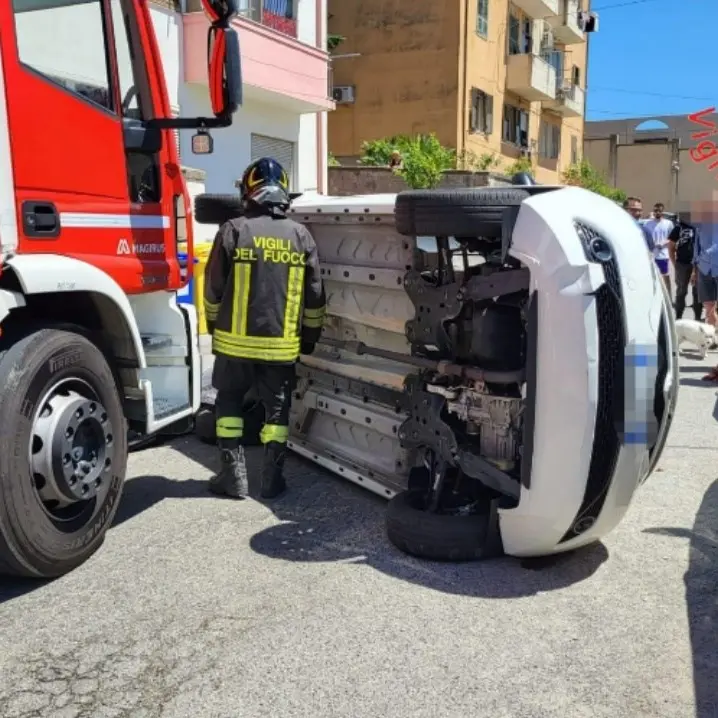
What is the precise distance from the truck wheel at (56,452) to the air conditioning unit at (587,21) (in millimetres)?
40162

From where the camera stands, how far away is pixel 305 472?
5.05m

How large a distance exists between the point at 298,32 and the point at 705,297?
11575mm

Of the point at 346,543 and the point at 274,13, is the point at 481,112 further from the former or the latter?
the point at 346,543

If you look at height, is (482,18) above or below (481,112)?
above

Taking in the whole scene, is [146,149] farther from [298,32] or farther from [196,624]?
[298,32]

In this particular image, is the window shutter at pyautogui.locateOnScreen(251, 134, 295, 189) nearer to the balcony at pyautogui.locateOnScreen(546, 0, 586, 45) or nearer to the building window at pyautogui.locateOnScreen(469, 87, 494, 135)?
the building window at pyautogui.locateOnScreen(469, 87, 494, 135)

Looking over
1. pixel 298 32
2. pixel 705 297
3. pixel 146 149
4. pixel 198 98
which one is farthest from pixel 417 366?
pixel 298 32

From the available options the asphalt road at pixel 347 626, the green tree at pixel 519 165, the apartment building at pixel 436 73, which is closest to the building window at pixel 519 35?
the apartment building at pixel 436 73

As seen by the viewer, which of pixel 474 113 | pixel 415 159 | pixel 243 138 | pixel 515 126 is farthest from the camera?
pixel 515 126

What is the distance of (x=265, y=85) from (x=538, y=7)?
70.7 feet

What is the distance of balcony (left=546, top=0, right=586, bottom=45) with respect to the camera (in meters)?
36.4

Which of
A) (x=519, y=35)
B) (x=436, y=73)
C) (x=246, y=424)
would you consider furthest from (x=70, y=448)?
(x=519, y=35)

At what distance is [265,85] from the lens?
51.0ft

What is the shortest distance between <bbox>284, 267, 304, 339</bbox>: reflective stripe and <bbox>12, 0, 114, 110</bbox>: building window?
1.21 meters
